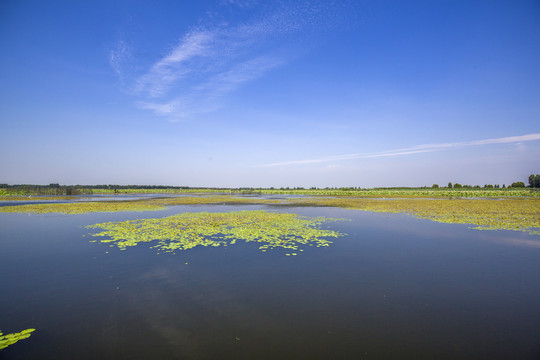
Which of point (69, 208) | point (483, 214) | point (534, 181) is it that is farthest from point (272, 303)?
point (534, 181)

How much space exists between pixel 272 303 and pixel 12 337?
567cm

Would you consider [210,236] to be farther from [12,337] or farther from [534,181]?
[534,181]

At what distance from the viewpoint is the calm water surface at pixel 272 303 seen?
464 cm

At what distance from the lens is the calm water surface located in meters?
4.64

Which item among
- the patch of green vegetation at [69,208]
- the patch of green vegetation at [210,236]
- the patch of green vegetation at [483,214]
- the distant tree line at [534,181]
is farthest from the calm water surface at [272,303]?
the distant tree line at [534,181]

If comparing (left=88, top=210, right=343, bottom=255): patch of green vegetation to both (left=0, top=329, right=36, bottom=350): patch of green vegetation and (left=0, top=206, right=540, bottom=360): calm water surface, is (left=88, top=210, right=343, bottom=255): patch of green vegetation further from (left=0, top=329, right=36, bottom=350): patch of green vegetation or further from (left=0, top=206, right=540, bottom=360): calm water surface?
(left=0, top=329, right=36, bottom=350): patch of green vegetation

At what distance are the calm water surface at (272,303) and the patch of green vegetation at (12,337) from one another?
0.18 metres

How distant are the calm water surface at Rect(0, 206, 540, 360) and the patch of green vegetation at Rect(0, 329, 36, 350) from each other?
0.18 metres

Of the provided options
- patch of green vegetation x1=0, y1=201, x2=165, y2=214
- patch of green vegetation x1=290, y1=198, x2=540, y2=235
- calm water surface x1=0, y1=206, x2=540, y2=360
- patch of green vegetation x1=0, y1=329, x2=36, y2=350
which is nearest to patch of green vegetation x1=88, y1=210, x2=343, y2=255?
calm water surface x1=0, y1=206, x2=540, y2=360

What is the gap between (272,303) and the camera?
252 inches

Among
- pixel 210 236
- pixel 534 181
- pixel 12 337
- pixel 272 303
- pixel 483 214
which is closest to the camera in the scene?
pixel 12 337

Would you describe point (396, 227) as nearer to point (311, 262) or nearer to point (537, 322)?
point (311, 262)

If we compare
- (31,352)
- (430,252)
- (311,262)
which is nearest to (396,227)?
(430,252)

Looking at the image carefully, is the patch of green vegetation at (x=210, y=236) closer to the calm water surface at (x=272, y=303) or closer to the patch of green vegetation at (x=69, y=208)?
the calm water surface at (x=272, y=303)
